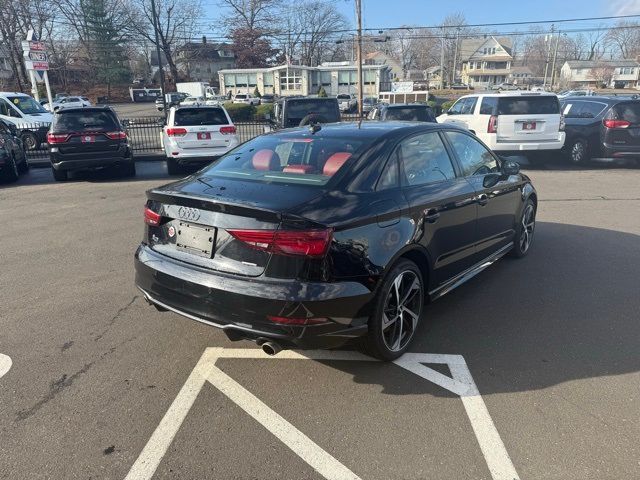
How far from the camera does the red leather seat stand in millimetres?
3482

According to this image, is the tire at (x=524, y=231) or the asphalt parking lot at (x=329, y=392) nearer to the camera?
the asphalt parking lot at (x=329, y=392)

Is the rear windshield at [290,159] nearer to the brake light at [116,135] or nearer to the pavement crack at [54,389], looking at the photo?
the pavement crack at [54,389]

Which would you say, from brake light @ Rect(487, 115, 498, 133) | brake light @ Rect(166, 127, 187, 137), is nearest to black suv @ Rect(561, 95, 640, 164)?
brake light @ Rect(487, 115, 498, 133)

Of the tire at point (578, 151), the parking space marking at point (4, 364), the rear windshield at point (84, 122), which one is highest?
the rear windshield at point (84, 122)

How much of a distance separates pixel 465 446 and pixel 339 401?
78 centimetres

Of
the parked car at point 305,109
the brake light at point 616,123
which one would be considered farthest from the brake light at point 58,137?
the brake light at point 616,123

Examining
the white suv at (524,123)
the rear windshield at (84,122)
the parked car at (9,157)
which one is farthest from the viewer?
the white suv at (524,123)

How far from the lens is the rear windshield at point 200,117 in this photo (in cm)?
1143

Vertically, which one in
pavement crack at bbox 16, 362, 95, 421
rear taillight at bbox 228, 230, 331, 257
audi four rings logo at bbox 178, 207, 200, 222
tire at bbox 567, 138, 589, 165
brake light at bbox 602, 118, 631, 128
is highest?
audi four rings logo at bbox 178, 207, 200, 222

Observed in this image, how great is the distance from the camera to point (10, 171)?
1120 centimetres

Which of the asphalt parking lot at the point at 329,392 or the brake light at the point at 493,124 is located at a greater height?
the brake light at the point at 493,124

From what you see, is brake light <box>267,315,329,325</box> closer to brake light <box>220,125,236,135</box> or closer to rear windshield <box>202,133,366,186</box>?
rear windshield <box>202,133,366,186</box>

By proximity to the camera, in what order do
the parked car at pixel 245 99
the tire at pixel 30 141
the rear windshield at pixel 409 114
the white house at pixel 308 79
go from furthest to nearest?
the white house at pixel 308 79
the parked car at pixel 245 99
the tire at pixel 30 141
the rear windshield at pixel 409 114

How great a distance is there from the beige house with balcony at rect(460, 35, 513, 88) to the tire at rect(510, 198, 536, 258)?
10794cm
